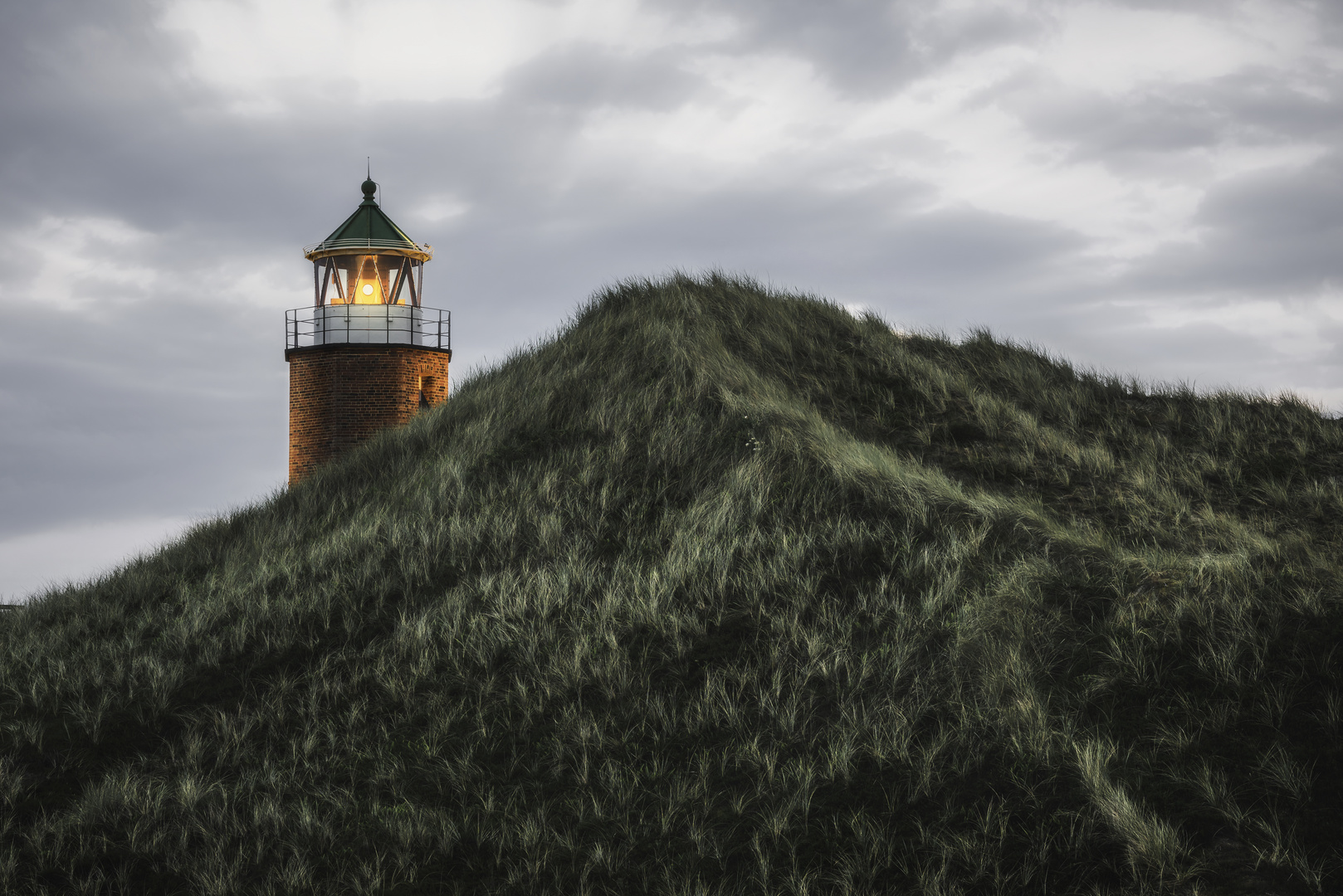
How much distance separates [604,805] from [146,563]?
34.2 ft

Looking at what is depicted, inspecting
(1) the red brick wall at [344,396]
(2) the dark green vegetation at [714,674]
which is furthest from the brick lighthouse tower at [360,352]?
(2) the dark green vegetation at [714,674]

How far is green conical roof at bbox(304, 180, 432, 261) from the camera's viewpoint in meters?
22.1

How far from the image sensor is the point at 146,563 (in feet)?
46.2

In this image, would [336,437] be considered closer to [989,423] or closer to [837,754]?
[989,423]

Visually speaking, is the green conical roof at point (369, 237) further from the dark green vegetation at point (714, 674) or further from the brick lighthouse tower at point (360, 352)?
the dark green vegetation at point (714, 674)

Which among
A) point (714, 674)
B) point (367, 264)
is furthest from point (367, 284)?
point (714, 674)

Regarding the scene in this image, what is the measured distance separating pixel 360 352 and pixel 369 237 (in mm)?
2938

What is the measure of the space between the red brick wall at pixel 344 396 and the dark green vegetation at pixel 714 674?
7619mm

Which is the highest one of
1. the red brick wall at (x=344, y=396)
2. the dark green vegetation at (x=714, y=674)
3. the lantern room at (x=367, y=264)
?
the lantern room at (x=367, y=264)

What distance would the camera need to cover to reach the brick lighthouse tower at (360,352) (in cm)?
2123

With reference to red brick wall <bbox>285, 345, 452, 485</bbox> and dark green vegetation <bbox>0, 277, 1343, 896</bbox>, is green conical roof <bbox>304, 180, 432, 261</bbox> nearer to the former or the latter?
red brick wall <bbox>285, 345, 452, 485</bbox>

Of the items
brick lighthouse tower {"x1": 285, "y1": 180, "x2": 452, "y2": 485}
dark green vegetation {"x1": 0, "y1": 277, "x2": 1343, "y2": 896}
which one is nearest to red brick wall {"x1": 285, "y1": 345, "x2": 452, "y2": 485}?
brick lighthouse tower {"x1": 285, "y1": 180, "x2": 452, "y2": 485}

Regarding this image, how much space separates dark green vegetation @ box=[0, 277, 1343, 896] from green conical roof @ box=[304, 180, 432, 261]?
33.1ft

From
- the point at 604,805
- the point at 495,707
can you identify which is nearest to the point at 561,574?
the point at 495,707
